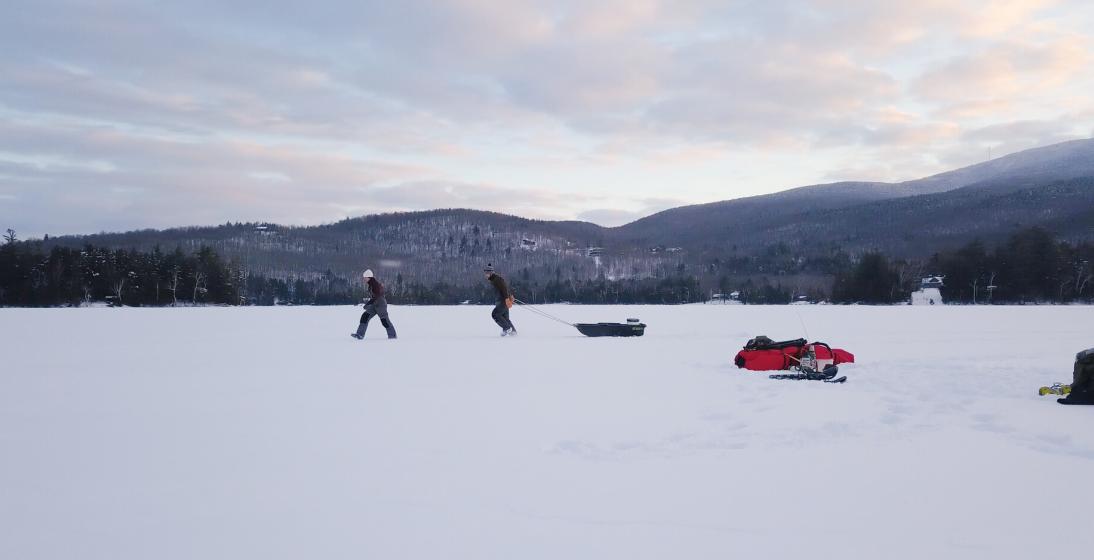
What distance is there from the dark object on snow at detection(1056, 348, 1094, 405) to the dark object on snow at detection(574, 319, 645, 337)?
8.54 m

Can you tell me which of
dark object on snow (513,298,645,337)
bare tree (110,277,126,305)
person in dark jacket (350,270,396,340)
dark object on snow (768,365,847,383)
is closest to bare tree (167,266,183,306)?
bare tree (110,277,126,305)

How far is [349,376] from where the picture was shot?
7.96m

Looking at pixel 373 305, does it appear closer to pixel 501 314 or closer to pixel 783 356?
pixel 501 314

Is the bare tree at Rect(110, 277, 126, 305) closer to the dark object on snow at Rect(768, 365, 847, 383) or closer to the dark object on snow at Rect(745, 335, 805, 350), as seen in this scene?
the dark object on snow at Rect(745, 335, 805, 350)

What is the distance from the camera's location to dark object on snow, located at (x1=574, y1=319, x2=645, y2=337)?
46.6 feet

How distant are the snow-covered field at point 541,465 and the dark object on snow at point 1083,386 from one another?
0.83ft

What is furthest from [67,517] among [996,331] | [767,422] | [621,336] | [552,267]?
[552,267]

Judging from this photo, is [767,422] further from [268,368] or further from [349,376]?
[268,368]

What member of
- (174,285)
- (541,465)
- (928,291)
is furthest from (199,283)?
(928,291)

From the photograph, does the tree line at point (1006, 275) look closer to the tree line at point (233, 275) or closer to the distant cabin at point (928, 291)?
the tree line at point (233, 275)

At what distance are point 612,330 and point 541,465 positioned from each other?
33.8 ft

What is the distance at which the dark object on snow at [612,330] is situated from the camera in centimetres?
1420

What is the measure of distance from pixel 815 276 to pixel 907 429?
118868mm

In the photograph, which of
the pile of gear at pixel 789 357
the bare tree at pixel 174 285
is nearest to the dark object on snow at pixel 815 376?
the pile of gear at pixel 789 357
